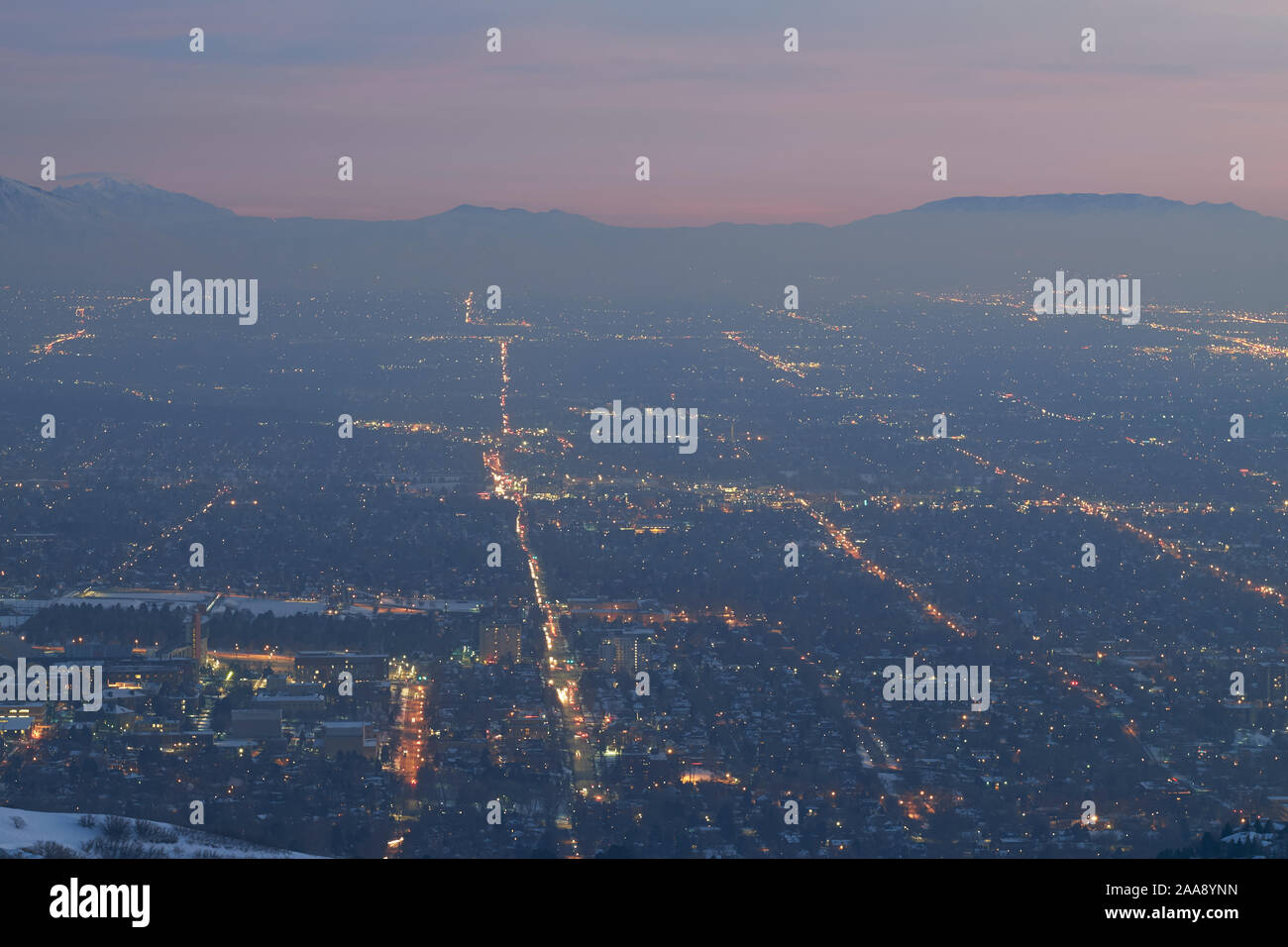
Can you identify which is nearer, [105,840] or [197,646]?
[105,840]

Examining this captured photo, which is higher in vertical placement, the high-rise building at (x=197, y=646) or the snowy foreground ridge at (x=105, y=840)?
the snowy foreground ridge at (x=105, y=840)

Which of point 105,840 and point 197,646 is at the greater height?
point 105,840

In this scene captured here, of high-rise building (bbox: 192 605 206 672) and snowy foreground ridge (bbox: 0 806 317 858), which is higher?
snowy foreground ridge (bbox: 0 806 317 858)

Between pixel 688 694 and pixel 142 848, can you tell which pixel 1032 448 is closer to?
pixel 688 694

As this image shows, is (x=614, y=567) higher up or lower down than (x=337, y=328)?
lower down

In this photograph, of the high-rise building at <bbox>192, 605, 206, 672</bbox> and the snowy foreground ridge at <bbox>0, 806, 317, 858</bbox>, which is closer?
the snowy foreground ridge at <bbox>0, 806, 317, 858</bbox>

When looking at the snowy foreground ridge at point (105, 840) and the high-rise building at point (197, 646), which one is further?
the high-rise building at point (197, 646)
